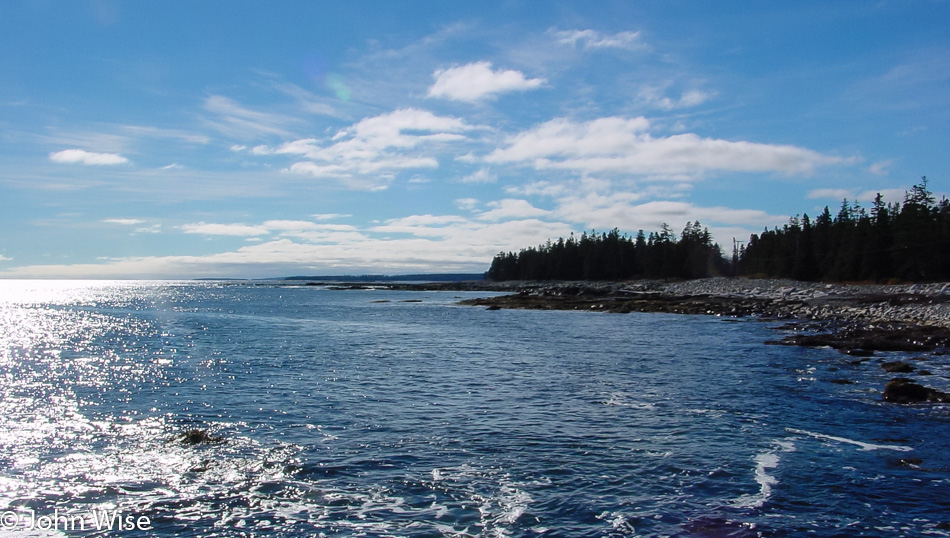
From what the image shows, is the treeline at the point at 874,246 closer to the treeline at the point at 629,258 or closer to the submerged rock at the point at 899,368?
the treeline at the point at 629,258

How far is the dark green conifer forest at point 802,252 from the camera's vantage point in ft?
258

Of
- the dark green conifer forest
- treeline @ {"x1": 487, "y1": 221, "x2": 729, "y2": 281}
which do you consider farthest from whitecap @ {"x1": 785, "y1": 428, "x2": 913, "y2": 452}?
treeline @ {"x1": 487, "y1": 221, "x2": 729, "y2": 281}

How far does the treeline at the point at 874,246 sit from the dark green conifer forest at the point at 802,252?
101 mm

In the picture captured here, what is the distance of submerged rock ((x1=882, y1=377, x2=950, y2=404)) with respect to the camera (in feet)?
63.1

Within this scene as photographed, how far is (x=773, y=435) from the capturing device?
1584 centimetres

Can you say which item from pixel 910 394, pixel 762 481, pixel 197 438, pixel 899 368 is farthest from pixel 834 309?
pixel 197 438

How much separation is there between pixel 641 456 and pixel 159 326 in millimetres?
57473

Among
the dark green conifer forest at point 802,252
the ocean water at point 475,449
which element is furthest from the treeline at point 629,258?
the ocean water at point 475,449

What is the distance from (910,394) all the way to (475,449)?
14.4 m

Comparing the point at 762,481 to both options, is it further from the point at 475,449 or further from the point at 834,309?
the point at 834,309

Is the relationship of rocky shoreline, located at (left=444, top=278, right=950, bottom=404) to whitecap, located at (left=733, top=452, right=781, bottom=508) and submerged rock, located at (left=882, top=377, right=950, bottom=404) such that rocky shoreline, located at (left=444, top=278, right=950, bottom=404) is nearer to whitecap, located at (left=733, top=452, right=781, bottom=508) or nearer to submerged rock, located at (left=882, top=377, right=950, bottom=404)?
submerged rock, located at (left=882, top=377, right=950, bottom=404)

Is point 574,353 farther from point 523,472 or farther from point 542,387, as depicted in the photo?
point 523,472

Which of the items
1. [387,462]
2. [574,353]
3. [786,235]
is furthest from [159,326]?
[786,235]

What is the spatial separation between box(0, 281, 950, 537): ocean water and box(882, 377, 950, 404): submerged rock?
76cm
